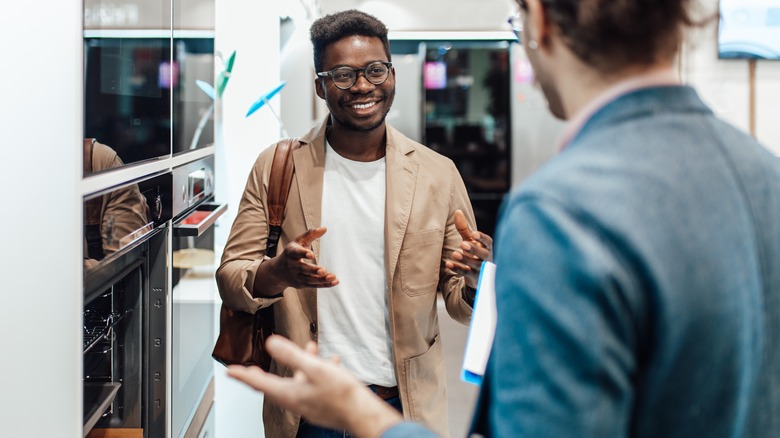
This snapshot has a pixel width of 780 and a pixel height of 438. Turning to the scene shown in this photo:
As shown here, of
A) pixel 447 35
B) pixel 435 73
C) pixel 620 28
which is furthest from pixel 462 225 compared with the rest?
pixel 447 35

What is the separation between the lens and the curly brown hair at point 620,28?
0.70 metres

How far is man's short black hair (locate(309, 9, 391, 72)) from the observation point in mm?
1835

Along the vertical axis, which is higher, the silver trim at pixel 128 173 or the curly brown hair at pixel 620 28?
the curly brown hair at pixel 620 28

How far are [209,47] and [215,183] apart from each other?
0.49 meters

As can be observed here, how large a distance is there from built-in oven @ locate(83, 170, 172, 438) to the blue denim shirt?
0.80 metres

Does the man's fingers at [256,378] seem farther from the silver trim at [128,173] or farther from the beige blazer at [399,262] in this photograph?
the beige blazer at [399,262]

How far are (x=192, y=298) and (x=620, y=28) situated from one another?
63.6 inches

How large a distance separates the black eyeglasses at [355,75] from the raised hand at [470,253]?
45 centimetres

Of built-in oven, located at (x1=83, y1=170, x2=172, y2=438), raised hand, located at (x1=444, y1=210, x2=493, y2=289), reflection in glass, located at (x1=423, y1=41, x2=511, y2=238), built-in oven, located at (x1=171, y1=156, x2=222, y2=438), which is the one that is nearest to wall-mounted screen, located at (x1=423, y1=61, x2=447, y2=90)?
reflection in glass, located at (x1=423, y1=41, x2=511, y2=238)

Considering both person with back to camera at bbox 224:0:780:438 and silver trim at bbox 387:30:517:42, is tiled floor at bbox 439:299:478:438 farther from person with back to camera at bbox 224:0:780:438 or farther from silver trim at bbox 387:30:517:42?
person with back to camera at bbox 224:0:780:438

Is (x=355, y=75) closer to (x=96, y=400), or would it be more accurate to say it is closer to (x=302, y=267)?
(x=302, y=267)

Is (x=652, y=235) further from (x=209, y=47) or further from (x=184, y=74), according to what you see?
(x=209, y=47)

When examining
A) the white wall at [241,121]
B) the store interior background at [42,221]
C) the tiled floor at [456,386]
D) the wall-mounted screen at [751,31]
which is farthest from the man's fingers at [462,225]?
the wall-mounted screen at [751,31]

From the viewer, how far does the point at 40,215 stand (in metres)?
1.07
